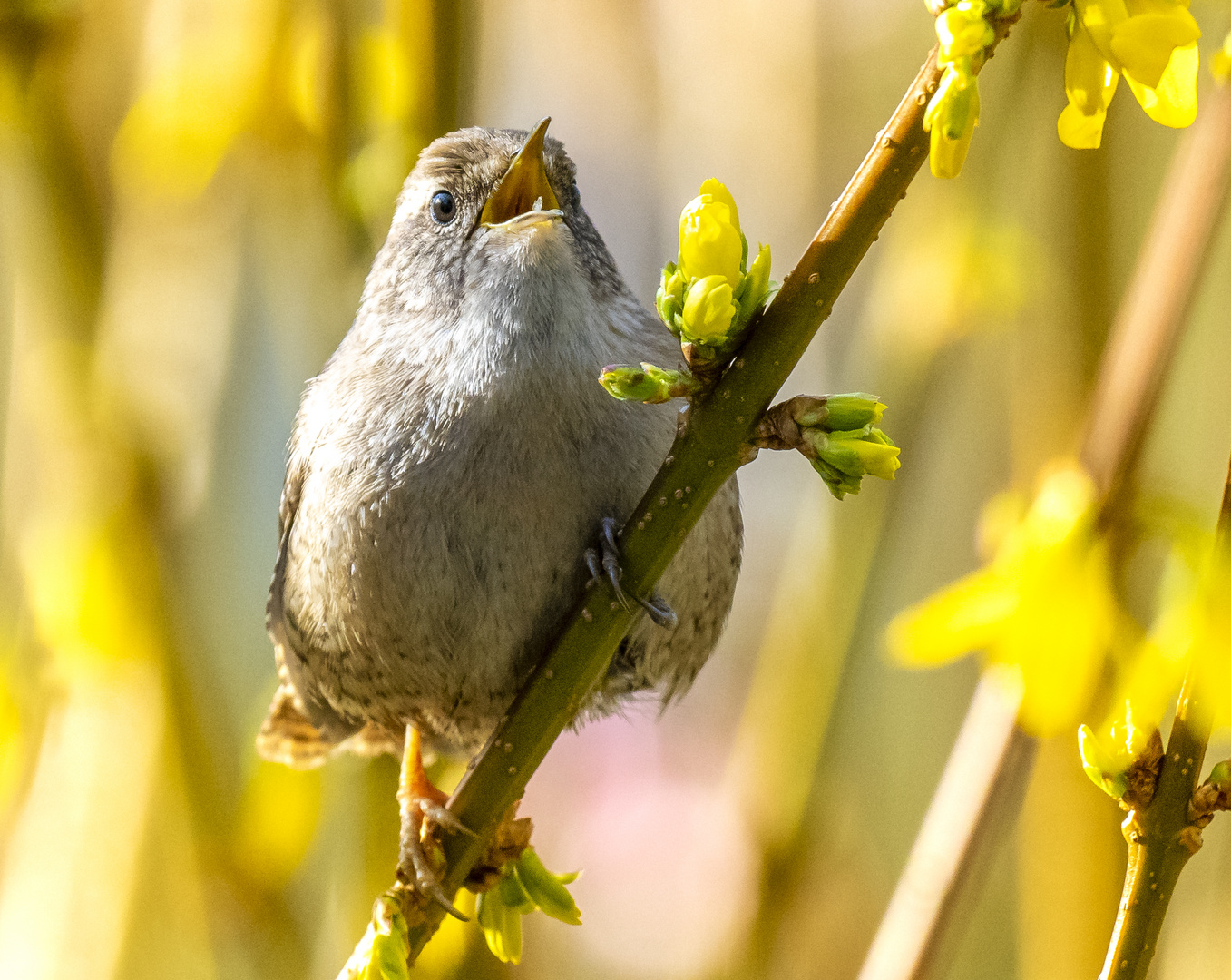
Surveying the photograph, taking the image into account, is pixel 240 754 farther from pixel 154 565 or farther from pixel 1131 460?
pixel 1131 460

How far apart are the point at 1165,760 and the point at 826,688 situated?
50.2 inches

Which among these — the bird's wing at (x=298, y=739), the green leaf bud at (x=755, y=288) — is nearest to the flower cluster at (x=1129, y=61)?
the green leaf bud at (x=755, y=288)

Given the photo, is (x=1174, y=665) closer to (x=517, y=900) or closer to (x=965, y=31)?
(x=965, y=31)

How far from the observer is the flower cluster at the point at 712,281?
95 cm

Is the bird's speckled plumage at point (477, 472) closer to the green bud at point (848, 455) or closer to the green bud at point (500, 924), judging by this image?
the green bud at point (500, 924)

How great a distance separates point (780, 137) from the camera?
2.32 metres

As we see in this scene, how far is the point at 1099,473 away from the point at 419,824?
1.23 m

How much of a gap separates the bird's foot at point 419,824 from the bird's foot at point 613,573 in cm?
32

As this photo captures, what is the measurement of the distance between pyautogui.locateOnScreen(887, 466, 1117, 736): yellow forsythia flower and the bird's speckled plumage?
46 cm

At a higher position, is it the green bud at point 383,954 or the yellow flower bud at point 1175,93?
the yellow flower bud at point 1175,93

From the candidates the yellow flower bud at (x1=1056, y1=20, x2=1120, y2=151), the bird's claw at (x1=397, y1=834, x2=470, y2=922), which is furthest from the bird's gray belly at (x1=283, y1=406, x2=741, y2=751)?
the yellow flower bud at (x1=1056, y1=20, x2=1120, y2=151)

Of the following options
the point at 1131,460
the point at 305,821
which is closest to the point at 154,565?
the point at 305,821

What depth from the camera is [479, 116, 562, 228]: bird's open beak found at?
165 centimetres

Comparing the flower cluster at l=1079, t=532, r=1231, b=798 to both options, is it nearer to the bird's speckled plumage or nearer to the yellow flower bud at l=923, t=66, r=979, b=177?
the yellow flower bud at l=923, t=66, r=979, b=177
